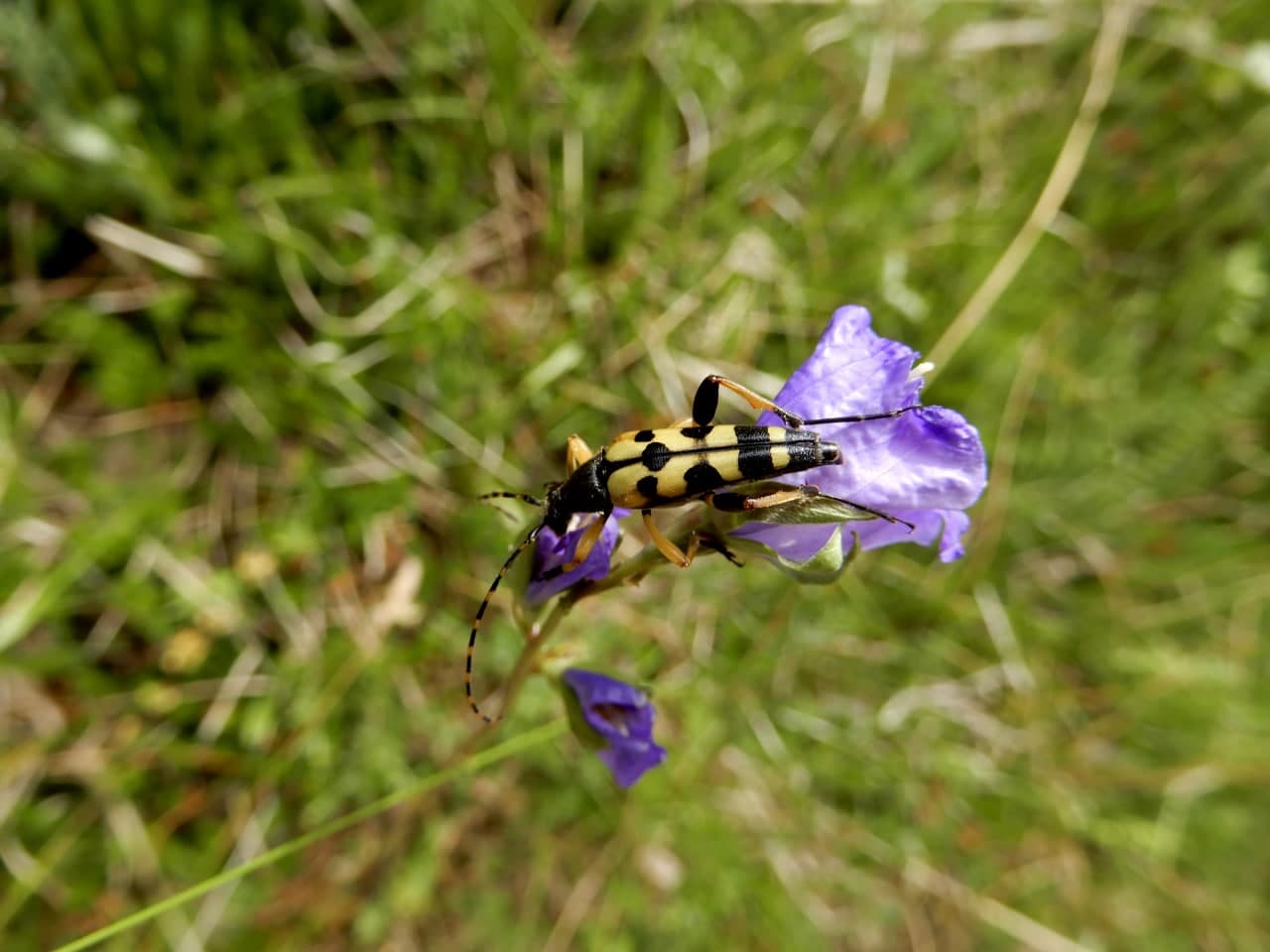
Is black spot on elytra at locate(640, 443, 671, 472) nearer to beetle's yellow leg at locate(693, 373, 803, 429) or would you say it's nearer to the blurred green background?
beetle's yellow leg at locate(693, 373, 803, 429)

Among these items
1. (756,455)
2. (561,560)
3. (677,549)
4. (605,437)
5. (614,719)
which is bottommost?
(605,437)

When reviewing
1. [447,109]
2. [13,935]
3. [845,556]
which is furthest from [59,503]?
[845,556]

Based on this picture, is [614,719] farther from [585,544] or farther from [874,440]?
[874,440]

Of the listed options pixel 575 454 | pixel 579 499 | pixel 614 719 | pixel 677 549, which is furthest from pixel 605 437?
pixel 677 549

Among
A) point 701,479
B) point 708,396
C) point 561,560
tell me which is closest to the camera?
point 701,479

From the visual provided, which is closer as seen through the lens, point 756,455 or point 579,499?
point 756,455
